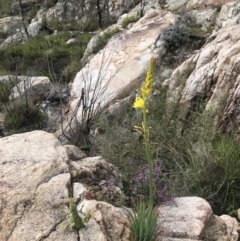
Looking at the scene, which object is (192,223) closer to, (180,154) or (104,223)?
(104,223)

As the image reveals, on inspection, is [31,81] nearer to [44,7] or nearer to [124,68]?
[124,68]

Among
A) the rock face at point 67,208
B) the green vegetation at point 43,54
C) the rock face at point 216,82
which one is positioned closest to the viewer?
the rock face at point 67,208

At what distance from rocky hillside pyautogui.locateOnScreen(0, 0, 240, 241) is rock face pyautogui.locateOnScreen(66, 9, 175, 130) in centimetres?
3

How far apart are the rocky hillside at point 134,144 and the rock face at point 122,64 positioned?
3cm

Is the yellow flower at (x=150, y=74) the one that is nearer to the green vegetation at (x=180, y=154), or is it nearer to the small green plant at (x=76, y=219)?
the small green plant at (x=76, y=219)

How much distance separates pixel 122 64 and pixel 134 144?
138 inches

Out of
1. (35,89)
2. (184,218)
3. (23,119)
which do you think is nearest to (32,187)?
(184,218)

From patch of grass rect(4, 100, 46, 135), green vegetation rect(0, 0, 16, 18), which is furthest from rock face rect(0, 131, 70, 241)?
green vegetation rect(0, 0, 16, 18)

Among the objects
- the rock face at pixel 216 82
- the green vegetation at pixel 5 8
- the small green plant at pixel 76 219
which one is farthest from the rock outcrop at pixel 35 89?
the green vegetation at pixel 5 8

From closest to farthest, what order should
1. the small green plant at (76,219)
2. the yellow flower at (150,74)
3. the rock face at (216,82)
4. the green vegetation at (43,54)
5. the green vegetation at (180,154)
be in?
the yellow flower at (150,74) < the small green plant at (76,219) < the green vegetation at (180,154) < the rock face at (216,82) < the green vegetation at (43,54)

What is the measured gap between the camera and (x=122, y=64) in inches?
310

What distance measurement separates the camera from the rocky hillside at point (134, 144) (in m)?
2.90

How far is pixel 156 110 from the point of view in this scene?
17.0 ft

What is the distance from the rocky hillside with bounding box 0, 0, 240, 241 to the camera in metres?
2.90
